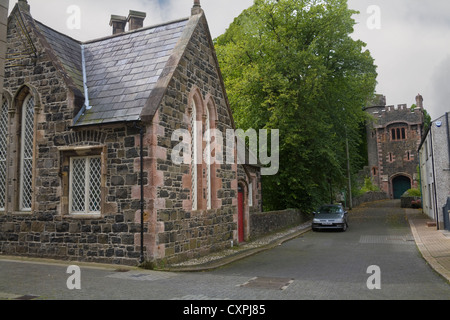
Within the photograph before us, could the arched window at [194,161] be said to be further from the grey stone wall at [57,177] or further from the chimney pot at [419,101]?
the chimney pot at [419,101]

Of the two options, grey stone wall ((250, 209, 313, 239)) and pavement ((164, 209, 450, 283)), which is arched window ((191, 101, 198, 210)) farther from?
grey stone wall ((250, 209, 313, 239))

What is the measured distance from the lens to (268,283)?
29.1 feet

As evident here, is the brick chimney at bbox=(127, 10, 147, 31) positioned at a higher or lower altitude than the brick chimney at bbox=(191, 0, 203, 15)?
higher

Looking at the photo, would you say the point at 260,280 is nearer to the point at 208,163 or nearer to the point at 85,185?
the point at 208,163

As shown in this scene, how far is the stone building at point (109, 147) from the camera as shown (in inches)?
420

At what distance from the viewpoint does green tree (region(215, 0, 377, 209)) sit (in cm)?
2406

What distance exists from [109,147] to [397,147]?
55435mm

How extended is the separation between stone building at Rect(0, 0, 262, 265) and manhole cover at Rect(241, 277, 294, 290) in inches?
113

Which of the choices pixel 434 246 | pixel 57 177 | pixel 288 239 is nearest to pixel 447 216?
pixel 434 246

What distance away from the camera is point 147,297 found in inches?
284

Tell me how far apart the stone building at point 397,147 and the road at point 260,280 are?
48.1 m

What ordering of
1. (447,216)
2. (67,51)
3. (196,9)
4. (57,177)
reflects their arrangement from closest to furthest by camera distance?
1. (57,177)
2. (67,51)
3. (196,9)
4. (447,216)

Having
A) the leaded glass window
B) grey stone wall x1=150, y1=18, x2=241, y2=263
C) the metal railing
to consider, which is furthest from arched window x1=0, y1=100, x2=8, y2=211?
the metal railing
